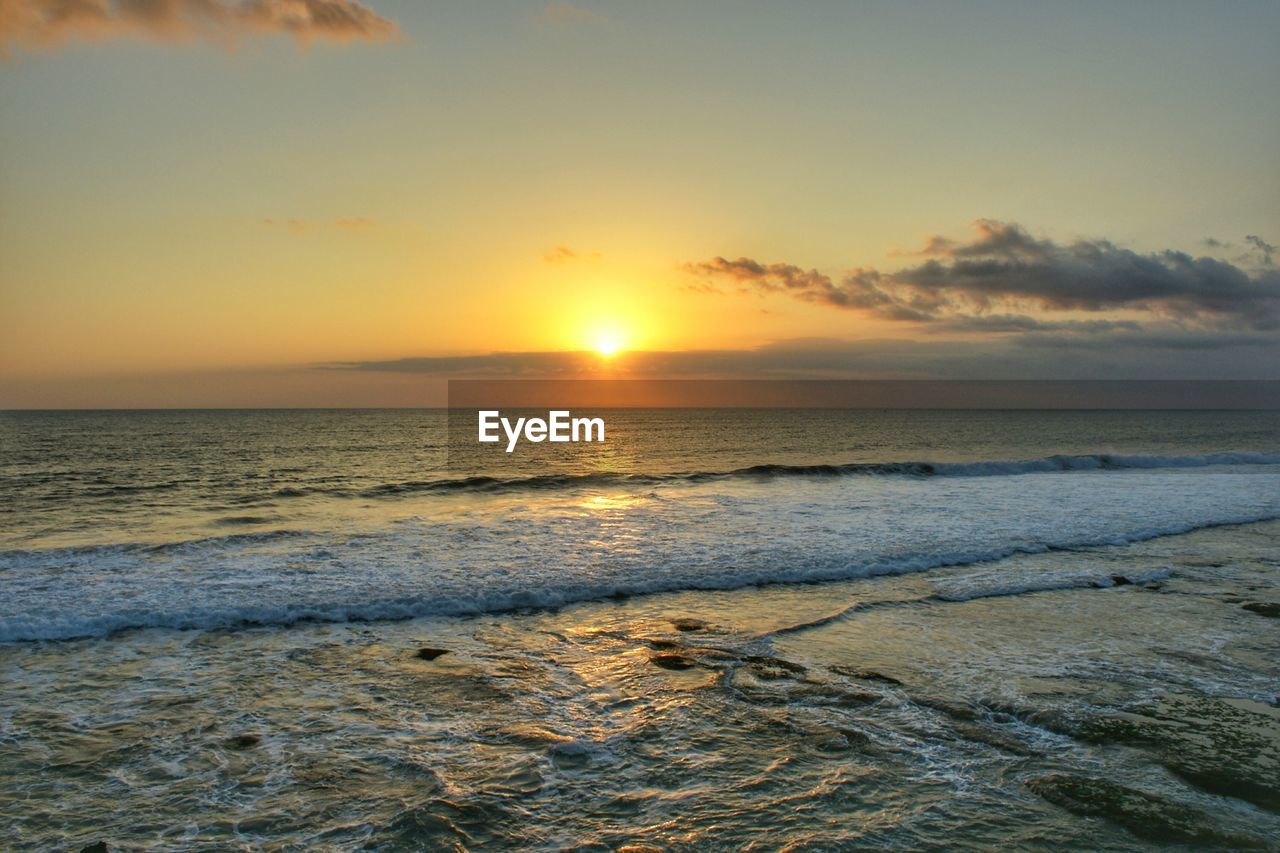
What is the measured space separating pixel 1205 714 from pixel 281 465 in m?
44.8

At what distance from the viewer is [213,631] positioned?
10.9 meters

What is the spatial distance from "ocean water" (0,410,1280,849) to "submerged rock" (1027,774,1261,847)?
3cm

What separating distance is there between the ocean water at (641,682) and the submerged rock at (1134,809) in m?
0.03

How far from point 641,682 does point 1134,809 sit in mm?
4758

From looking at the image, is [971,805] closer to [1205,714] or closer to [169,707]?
[1205,714]

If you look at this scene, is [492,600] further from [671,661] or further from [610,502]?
[610,502]

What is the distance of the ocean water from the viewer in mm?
5773

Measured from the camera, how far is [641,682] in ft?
28.5

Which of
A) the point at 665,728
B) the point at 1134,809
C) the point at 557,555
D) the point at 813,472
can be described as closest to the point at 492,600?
the point at 557,555

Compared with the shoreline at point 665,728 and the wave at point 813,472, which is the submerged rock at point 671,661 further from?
the wave at point 813,472

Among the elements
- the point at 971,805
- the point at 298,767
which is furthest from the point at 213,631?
the point at 971,805

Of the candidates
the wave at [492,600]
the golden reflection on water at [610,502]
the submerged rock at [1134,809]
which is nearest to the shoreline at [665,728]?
the submerged rock at [1134,809]

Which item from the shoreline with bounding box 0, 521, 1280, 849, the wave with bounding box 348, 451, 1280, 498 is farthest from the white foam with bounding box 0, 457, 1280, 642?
the wave with bounding box 348, 451, 1280, 498

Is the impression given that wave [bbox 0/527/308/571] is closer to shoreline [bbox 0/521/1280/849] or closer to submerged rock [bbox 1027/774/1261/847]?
shoreline [bbox 0/521/1280/849]
